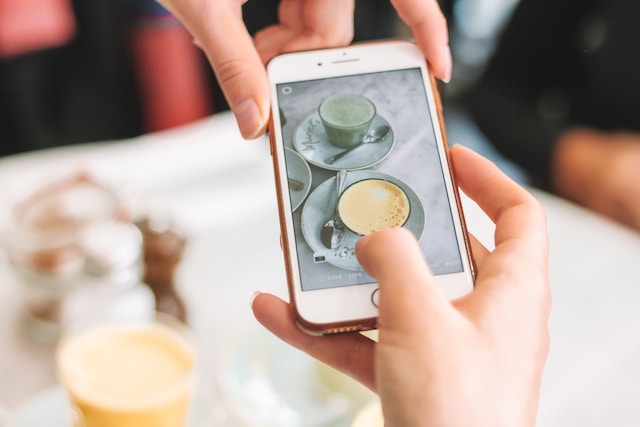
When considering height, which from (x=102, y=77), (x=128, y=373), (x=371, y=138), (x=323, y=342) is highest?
(x=371, y=138)

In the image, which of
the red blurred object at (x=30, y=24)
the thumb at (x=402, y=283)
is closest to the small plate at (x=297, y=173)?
the thumb at (x=402, y=283)

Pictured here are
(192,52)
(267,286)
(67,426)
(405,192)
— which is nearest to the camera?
(405,192)

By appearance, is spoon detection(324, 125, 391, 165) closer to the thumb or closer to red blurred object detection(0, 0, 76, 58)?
the thumb

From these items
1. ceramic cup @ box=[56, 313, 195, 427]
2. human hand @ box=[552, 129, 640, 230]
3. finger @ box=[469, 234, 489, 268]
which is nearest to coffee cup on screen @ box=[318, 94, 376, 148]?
finger @ box=[469, 234, 489, 268]

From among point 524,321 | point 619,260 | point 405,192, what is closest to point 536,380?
point 524,321

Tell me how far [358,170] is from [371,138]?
0.03 metres

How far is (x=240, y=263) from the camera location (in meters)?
0.82

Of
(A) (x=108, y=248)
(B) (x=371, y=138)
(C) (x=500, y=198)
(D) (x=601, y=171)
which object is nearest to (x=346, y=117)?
(B) (x=371, y=138)

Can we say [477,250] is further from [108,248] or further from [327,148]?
[108,248]

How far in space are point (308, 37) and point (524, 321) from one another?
38 centimetres

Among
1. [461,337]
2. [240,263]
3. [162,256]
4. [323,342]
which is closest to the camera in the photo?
[461,337]

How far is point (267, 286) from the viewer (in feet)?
2.51

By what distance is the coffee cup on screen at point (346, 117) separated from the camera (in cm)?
52

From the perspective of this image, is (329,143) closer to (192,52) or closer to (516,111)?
(516,111)
